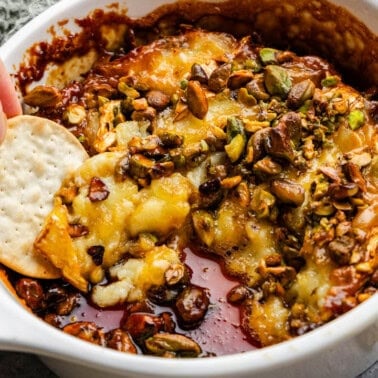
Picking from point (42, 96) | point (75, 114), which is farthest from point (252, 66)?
point (42, 96)

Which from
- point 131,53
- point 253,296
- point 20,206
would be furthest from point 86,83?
point 253,296

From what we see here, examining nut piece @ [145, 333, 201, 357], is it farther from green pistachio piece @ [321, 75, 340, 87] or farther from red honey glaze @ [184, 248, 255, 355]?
green pistachio piece @ [321, 75, 340, 87]

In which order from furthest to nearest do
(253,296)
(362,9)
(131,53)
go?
(131,53) < (362,9) < (253,296)

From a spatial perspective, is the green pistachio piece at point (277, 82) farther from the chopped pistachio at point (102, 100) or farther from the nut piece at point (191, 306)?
the nut piece at point (191, 306)

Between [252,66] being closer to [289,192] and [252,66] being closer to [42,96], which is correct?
[289,192]

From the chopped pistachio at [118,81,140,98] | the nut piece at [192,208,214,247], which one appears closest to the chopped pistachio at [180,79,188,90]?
the chopped pistachio at [118,81,140,98]

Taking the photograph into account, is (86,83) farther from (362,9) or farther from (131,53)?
(362,9)
